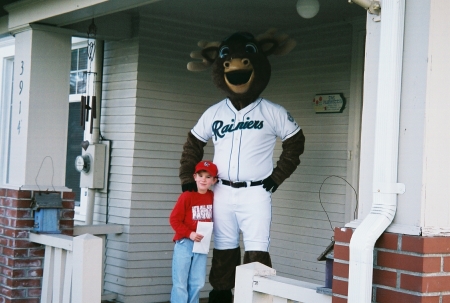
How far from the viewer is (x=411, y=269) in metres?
2.67

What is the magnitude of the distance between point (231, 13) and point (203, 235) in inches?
89.5

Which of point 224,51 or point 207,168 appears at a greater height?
point 224,51

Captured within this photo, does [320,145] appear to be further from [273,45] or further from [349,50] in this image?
[273,45]

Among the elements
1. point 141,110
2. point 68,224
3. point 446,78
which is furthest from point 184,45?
point 446,78

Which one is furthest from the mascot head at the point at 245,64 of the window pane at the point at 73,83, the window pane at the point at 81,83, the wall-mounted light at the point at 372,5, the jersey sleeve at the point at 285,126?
the window pane at the point at 73,83

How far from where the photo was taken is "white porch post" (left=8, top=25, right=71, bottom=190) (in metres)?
5.56

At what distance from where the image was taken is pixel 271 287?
10.5 feet

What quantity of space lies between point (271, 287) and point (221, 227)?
1.77 meters

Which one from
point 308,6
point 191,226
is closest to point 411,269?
point 191,226

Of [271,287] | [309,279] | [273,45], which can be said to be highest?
[273,45]

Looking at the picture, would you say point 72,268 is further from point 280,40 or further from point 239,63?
point 280,40

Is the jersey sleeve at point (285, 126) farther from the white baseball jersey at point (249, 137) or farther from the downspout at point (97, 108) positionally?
the downspout at point (97, 108)

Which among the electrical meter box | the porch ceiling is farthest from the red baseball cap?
the electrical meter box

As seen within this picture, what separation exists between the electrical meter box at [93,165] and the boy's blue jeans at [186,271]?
1874 mm
